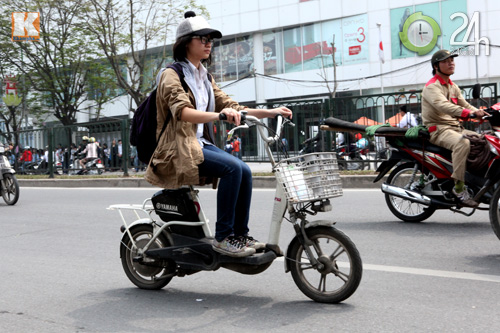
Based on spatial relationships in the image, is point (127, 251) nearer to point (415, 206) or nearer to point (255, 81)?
point (415, 206)

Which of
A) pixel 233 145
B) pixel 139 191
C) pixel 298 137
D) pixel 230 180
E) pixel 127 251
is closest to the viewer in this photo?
pixel 230 180

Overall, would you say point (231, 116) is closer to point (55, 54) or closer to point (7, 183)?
point (7, 183)

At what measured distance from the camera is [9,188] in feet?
40.2

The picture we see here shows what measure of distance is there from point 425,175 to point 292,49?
30677 mm

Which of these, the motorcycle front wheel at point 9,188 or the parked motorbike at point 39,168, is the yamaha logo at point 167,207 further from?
the parked motorbike at point 39,168

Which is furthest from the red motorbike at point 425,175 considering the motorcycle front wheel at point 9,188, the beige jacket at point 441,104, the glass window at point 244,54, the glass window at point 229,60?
the glass window at point 229,60

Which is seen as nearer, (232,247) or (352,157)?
(232,247)

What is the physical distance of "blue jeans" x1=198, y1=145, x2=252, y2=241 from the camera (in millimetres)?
4160

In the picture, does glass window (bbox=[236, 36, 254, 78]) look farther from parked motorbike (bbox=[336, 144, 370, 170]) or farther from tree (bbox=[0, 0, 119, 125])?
parked motorbike (bbox=[336, 144, 370, 170])

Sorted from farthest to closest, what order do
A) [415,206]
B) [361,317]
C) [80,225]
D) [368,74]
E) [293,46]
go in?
[293,46]
[368,74]
[80,225]
[415,206]
[361,317]

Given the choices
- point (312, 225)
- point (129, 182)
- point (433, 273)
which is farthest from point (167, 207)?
point (129, 182)

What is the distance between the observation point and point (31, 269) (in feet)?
19.4

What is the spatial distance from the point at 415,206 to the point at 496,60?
25.9m

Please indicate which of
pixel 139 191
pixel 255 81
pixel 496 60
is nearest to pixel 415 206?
pixel 139 191
